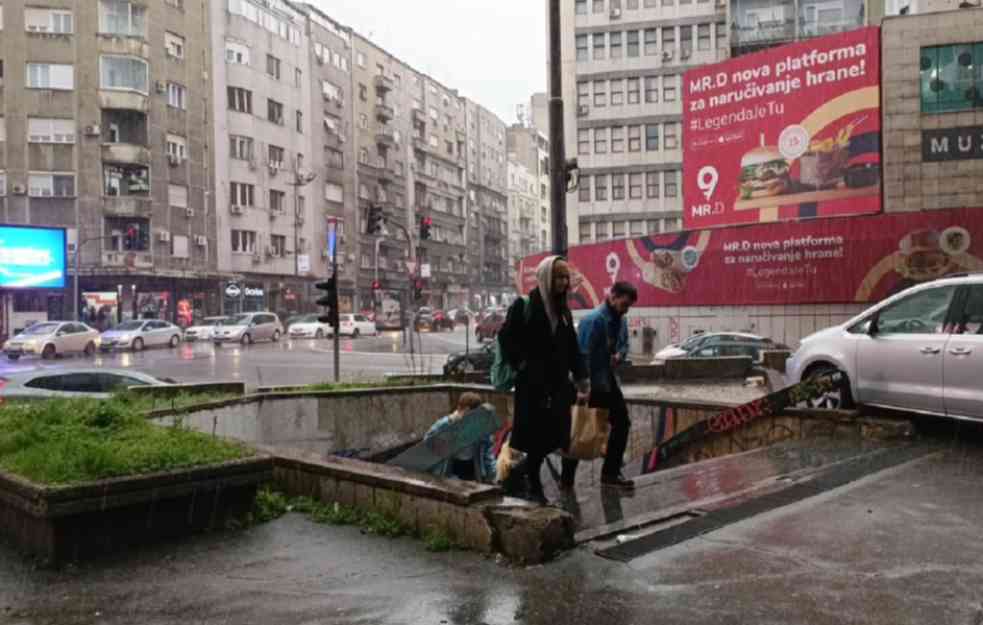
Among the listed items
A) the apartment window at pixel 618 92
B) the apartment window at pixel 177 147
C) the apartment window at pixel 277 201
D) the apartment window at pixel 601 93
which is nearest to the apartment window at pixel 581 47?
the apartment window at pixel 601 93

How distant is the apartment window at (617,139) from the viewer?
192 feet

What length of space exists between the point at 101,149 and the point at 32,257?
9.94 m

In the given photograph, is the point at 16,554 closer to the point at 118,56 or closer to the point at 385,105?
the point at 118,56

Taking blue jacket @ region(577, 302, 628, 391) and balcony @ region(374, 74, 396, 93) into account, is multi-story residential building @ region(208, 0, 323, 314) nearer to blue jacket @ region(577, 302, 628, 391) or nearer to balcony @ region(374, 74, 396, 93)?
balcony @ region(374, 74, 396, 93)

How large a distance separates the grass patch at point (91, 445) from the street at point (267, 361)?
14319 millimetres

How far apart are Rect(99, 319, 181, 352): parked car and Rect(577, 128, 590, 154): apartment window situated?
3029 cm

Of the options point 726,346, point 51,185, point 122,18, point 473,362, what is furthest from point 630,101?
point 473,362

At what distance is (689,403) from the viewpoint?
1034cm

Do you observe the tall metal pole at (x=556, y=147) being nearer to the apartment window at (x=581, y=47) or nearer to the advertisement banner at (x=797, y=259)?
the advertisement banner at (x=797, y=259)

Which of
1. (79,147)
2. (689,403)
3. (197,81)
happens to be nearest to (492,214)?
(197,81)

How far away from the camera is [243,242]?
187 feet

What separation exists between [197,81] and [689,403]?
49970 millimetres

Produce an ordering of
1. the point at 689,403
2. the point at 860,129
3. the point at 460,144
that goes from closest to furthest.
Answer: the point at 689,403 → the point at 860,129 → the point at 460,144

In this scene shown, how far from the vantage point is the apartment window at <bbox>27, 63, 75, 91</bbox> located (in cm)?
4656
